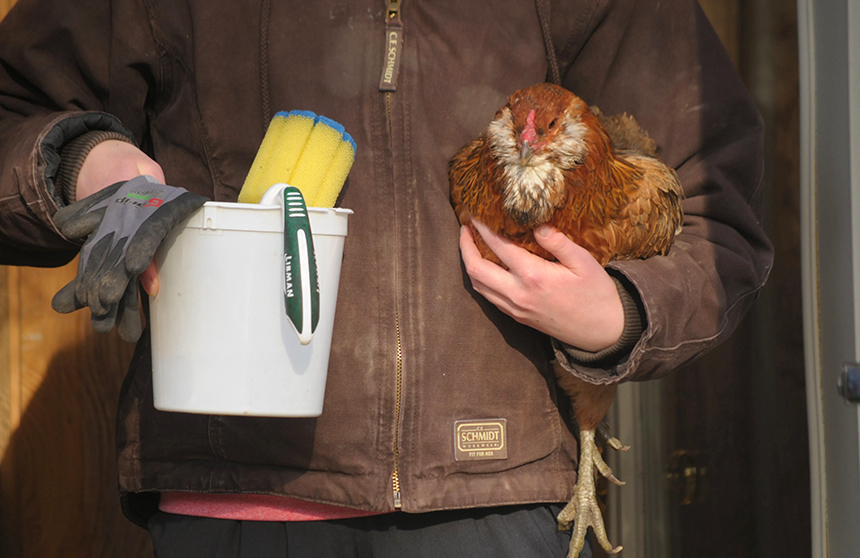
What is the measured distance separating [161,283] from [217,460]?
362 millimetres

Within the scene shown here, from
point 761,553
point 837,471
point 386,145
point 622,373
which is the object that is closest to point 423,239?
point 386,145

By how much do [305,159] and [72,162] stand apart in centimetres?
36

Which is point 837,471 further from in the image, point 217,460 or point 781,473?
point 217,460

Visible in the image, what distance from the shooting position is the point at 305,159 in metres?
0.98

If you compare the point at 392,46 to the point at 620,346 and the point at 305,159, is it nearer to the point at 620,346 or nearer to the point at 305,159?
the point at 305,159

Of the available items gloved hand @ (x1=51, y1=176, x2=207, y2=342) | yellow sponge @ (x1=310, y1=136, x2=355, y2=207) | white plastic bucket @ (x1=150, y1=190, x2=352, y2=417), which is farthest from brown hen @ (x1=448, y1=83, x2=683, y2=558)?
gloved hand @ (x1=51, y1=176, x2=207, y2=342)

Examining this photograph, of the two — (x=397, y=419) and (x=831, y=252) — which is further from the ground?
(x=831, y=252)

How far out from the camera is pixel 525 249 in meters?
1.15

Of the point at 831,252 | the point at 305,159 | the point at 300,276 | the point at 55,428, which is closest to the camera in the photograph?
the point at 300,276

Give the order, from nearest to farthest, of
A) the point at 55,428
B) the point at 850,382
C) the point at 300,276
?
the point at 300,276 < the point at 850,382 < the point at 55,428

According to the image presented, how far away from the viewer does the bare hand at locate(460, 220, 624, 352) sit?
3.45 ft

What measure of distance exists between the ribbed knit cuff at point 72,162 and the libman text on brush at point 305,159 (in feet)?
0.81

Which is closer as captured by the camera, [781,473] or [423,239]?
[423,239]

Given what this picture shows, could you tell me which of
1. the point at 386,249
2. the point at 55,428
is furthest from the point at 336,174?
the point at 55,428
